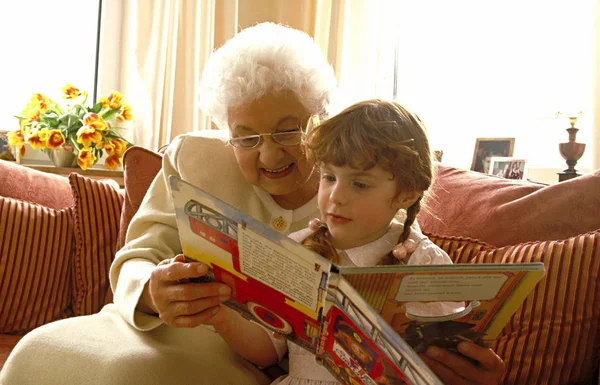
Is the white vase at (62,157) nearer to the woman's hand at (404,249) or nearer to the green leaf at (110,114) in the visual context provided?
the green leaf at (110,114)

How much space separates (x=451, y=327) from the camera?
89 centimetres

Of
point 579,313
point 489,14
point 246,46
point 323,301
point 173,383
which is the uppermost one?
point 489,14

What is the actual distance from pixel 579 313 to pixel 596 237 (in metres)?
0.15

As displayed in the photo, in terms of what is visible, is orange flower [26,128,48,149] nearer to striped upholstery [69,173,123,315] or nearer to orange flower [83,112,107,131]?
orange flower [83,112,107,131]

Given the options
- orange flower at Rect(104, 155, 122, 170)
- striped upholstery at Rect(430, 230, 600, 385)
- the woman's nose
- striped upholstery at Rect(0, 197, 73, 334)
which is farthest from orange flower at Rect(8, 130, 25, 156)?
striped upholstery at Rect(430, 230, 600, 385)

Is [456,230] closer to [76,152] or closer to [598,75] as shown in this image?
[598,75]

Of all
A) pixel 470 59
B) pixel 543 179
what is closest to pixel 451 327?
pixel 543 179

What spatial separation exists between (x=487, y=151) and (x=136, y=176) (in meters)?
2.13

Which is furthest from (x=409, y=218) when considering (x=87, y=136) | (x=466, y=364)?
(x=87, y=136)

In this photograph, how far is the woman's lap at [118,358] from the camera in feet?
3.65

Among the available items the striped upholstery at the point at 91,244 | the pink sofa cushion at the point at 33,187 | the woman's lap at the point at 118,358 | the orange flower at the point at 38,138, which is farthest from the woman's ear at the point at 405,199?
the orange flower at the point at 38,138

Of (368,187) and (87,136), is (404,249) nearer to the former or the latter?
(368,187)

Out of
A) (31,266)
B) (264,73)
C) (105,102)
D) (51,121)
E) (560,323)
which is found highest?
(264,73)

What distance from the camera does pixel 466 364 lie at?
37.3 inches
